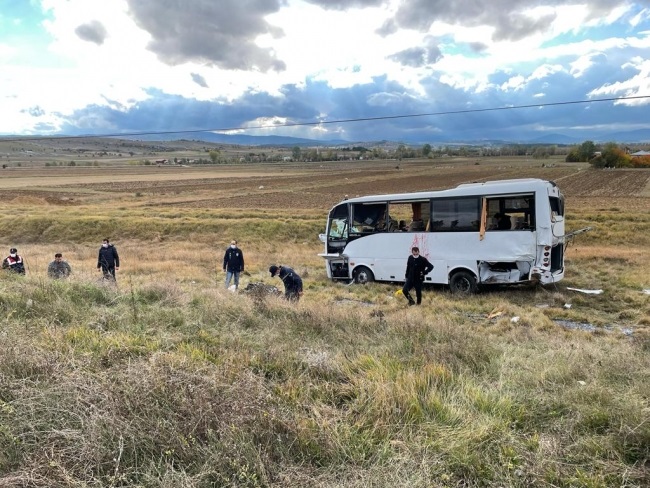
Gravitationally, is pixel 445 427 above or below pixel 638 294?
above

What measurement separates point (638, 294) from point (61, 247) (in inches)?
1157

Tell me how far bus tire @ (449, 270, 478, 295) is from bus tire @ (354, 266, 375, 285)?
2775 mm

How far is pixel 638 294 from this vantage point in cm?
1237

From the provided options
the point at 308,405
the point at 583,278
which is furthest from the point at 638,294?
the point at 308,405

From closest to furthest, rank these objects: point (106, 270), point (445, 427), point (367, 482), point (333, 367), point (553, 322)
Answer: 1. point (367, 482)
2. point (445, 427)
3. point (333, 367)
4. point (553, 322)
5. point (106, 270)

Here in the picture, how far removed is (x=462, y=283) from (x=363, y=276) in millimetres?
3430

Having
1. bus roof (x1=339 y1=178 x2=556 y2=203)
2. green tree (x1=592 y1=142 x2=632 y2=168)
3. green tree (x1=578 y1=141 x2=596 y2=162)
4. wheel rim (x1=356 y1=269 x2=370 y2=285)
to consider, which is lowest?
wheel rim (x1=356 y1=269 x2=370 y2=285)

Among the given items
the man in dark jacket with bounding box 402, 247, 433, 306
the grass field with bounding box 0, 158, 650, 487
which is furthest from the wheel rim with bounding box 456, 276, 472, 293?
the grass field with bounding box 0, 158, 650, 487

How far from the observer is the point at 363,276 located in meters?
15.5

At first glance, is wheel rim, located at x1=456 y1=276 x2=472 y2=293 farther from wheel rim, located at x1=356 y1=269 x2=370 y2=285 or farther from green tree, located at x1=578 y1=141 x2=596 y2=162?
green tree, located at x1=578 y1=141 x2=596 y2=162

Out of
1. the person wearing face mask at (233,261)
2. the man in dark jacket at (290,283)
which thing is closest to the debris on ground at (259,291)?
the man in dark jacket at (290,283)

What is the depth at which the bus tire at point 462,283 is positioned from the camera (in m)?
13.2

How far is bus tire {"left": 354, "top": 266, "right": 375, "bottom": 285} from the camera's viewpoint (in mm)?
15328

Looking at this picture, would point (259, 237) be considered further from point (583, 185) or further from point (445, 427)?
point (583, 185)
